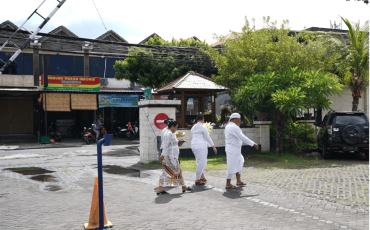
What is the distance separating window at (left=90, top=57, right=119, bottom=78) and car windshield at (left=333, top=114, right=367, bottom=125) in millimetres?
20363

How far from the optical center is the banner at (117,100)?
26.0 meters

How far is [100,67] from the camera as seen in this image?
28.4 m

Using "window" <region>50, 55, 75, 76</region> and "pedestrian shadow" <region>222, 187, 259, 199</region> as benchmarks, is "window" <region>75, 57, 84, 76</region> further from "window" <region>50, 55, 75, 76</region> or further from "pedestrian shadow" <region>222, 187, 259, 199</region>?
"pedestrian shadow" <region>222, 187, 259, 199</region>

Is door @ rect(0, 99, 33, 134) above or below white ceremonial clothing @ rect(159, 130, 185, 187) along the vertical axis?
above

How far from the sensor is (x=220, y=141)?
1409 cm

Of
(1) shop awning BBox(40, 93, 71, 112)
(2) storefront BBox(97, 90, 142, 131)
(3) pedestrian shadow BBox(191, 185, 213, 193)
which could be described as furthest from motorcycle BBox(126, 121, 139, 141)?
(3) pedestrian shadow BBox(191, 185, 213, 193)

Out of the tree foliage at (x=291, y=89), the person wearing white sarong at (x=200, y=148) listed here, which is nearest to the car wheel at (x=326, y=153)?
the tree foliage at (x=291, y=89)

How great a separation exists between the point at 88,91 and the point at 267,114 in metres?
15.1

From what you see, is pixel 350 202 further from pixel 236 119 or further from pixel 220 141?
pixel 220 141

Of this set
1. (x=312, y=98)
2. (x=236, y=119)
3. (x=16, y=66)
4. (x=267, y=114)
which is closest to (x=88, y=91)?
(x=16, y=66)

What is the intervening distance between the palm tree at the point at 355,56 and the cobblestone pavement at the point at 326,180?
24.7ft

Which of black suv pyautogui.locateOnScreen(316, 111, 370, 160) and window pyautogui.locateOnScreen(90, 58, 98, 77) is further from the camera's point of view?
window pyautogui.locateOnScreen(90, 58, 98, 77)

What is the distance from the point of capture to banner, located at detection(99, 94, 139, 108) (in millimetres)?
26016

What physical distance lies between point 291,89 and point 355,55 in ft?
23.2
